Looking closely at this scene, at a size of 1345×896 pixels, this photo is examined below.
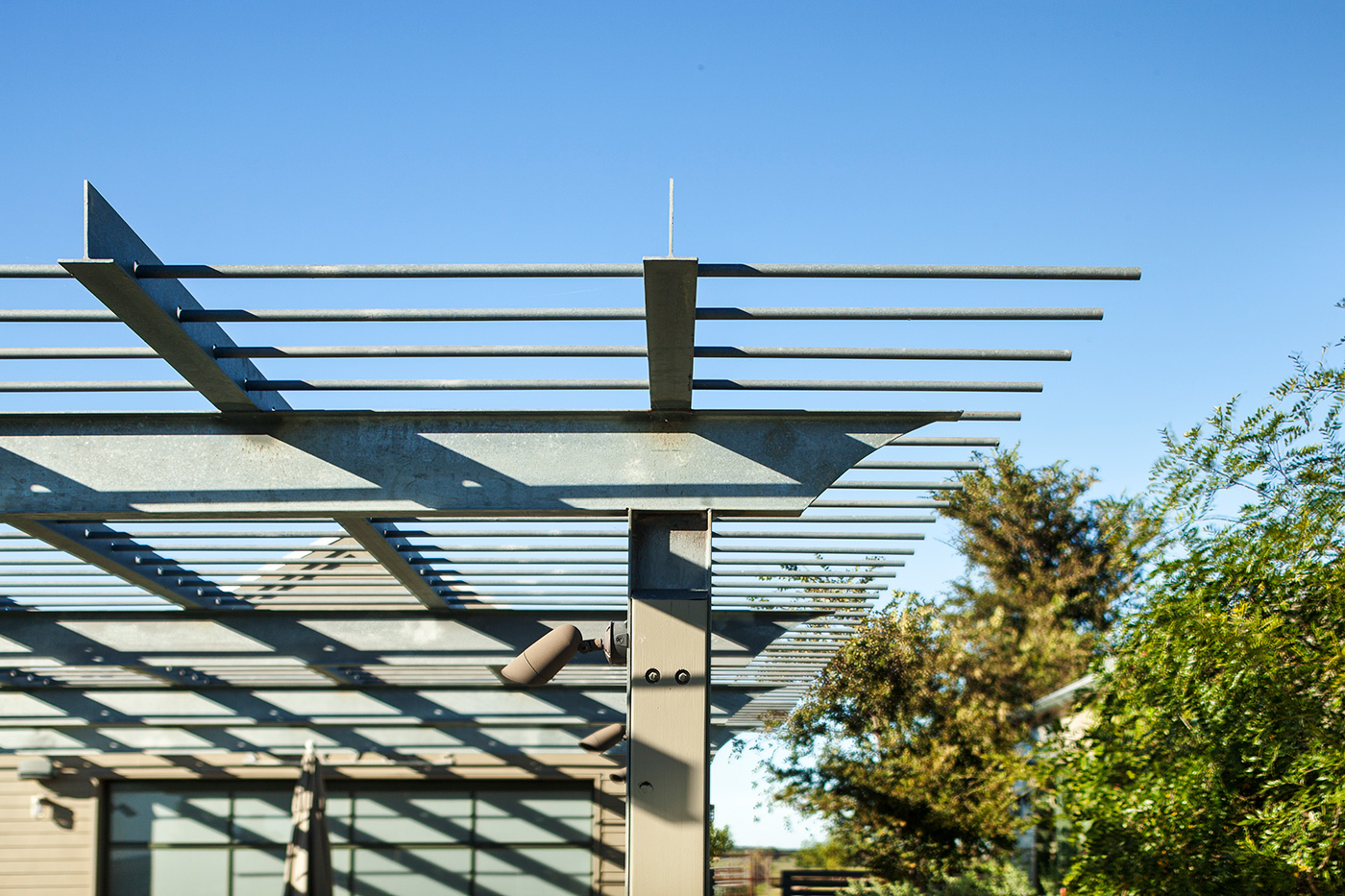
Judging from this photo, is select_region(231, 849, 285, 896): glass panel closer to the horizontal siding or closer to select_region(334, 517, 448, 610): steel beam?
the horizontal siding

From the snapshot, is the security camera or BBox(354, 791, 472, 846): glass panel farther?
BBox(354, 791, 472, 846): glass panel

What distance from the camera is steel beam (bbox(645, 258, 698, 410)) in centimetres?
385

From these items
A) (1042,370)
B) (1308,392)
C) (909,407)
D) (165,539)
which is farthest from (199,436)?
(1308,392)

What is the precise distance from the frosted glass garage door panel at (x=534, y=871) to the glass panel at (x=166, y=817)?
3.13 m

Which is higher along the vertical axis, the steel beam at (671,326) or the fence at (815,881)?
the steel beam at (671,326)

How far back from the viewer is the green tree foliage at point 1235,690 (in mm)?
5469

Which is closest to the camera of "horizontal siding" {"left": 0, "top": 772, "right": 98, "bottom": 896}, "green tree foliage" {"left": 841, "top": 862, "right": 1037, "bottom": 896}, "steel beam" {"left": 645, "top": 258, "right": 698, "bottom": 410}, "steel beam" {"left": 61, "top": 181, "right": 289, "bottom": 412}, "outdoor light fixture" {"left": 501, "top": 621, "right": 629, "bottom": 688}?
"steel beam" {"left": 61, "top": 181, "right": 289, "bottom": 412}

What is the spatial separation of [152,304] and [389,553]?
8.20ft

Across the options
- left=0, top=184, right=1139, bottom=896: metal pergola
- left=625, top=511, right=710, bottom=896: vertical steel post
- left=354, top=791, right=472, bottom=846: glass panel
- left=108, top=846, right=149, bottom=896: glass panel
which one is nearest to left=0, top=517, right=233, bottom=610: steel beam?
left=0, top=184, right=1139, bottom=896: metal pergola

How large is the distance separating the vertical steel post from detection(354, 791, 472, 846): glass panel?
10.5 m

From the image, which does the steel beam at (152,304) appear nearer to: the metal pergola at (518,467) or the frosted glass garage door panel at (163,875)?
the metal pergola at (518,467)

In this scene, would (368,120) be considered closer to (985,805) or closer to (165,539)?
(165,539)

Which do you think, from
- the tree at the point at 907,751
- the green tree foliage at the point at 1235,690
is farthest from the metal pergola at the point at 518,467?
the tree at the point at 907,751

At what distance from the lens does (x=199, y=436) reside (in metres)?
5.02
